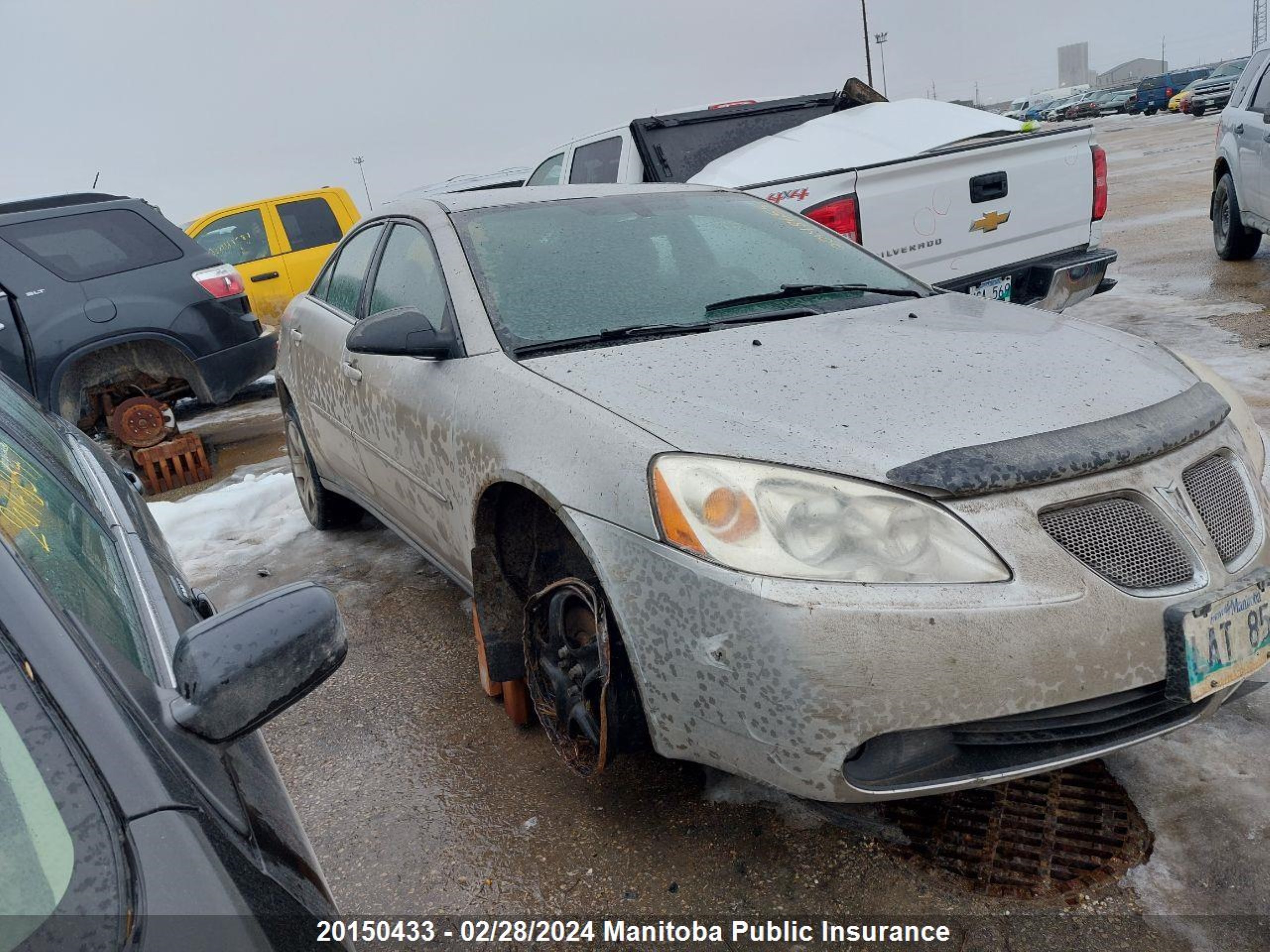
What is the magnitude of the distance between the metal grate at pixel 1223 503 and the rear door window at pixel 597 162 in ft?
16.5

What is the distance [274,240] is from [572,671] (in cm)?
939

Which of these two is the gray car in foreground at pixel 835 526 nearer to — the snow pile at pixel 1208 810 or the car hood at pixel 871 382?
the car hood at pixel 871 382

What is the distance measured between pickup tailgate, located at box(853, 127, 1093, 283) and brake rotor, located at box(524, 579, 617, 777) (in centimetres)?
298

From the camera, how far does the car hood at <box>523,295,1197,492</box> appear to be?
1.95 metres

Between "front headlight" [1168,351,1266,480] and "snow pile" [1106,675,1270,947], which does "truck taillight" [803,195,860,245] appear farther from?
"snow pile" [1106,675,1270,947]

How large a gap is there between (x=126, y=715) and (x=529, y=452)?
4.34 feet

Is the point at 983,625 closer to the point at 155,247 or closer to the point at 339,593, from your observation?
the point at 339,593

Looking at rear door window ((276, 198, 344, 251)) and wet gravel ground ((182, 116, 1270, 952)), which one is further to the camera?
rear door window ((276, 198, 344, 251))

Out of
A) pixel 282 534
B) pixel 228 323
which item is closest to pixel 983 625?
pixel 282 534

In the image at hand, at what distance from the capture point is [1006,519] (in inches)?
71.4

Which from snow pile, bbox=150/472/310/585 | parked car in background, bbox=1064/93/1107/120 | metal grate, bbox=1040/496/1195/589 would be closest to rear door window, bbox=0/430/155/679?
metal grate, bbox=1040/496/1195/589

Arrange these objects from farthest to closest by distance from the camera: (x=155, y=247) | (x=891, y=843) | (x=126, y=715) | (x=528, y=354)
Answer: (x=155, y=247)
(x=528, y=354)
(x=891, y=843)
(x=126, y=715)

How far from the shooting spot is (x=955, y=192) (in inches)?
191

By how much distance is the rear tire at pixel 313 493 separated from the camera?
459cm
